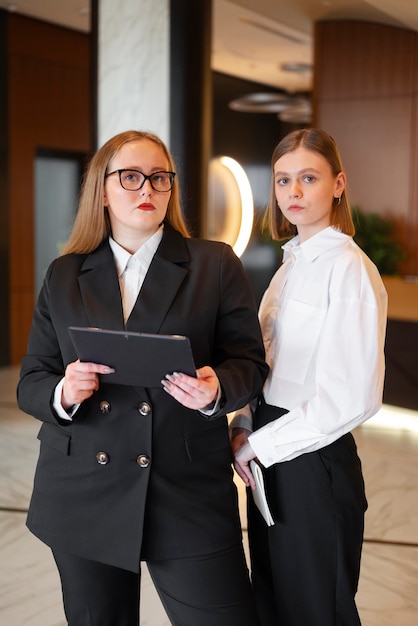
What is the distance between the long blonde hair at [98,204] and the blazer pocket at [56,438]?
45cm

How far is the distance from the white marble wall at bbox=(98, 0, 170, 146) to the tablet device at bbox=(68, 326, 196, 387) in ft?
14.7

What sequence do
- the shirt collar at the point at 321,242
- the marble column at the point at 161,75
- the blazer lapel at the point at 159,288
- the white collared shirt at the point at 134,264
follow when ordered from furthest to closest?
the marble column at the point at 161,75 → the shirt collar at the point at 321,242 → the white collared shirt at the point at 134,264 → the blazer lapel at the point at 159,288

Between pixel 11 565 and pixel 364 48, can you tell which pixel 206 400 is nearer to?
pixel 11 565

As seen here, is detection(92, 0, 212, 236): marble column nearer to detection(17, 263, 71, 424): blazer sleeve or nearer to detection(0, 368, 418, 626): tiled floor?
detection(0, 368, 418, 626): tiled floor

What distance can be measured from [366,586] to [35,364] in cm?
223

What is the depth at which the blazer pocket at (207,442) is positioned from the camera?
1942 mm

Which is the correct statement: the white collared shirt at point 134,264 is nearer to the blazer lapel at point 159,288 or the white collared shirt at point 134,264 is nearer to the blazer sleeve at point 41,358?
the blazer lapel at point 159,288

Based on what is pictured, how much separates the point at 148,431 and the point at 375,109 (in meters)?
8.85

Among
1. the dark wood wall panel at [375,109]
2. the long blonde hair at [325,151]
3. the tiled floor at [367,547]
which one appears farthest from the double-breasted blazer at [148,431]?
the dark wood wall panel at [375,109]

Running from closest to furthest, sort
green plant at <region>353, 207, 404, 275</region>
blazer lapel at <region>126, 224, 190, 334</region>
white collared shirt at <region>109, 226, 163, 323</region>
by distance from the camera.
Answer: blazer lapel at <region>126, 224, 190, 334</region> < white collared shirt at <region>109, 226, 163, 323</region> < green plant at <region>353, 207, 404, 275</region>

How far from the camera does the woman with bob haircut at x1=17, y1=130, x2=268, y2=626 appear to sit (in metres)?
1.92

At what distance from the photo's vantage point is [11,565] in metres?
3.79

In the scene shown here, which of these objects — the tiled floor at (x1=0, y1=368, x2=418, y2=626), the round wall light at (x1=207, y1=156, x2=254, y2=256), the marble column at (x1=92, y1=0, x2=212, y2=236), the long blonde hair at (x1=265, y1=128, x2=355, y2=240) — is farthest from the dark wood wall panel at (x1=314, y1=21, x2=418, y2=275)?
the long blonde hair at (x1=265, y1=128, x2=355, y2=240)

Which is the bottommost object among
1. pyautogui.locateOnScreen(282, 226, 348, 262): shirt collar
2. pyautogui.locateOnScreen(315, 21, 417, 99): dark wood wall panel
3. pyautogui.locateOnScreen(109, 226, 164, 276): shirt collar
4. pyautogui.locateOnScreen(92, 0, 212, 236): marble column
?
pyautogui.locateOnScreen(109, 226, 164, 276): shirt collar
